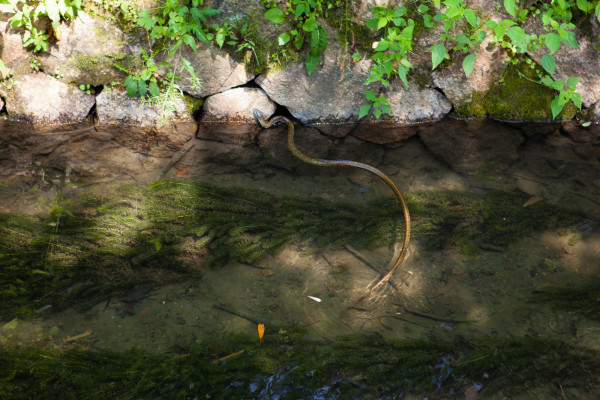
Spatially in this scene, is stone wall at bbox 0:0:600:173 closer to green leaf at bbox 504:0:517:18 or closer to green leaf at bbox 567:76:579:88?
green leaf at bbox 567:76:579:88

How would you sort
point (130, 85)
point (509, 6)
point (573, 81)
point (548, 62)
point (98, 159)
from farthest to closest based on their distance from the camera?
point (573, 81) → point (130, 85) → point (548, 62) → point (98, 159) → point (509, 6)

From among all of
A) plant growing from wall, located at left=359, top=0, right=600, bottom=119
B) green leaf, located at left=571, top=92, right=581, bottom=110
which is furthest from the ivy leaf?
green leaf, located at left=571, top=92, right=581, bottom=110

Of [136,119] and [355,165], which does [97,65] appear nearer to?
[136,119]

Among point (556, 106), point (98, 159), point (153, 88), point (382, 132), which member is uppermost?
point (153, 88)

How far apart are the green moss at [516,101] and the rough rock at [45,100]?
168 inches

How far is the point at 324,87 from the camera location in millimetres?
4883

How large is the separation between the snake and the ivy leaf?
1.39 meters

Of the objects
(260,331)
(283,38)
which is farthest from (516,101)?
(260,331)

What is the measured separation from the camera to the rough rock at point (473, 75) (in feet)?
16.0

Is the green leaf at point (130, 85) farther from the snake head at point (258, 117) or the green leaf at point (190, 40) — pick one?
the snake head at point (258, 117)

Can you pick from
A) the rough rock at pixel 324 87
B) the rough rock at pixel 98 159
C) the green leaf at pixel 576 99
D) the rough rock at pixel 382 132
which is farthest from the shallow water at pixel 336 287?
the rough rock at pixel 324 87

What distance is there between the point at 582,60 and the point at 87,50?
5422mm

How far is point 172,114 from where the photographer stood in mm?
4863

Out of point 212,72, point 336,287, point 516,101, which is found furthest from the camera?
point 516,101
